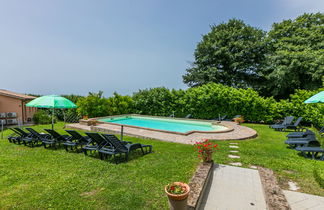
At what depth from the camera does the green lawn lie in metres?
3.28

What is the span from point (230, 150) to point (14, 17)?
1585 centimetres

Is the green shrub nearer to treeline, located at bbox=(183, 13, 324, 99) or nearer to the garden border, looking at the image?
the garden border

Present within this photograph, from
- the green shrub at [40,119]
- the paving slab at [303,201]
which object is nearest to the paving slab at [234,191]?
the paving slab at [303,201]

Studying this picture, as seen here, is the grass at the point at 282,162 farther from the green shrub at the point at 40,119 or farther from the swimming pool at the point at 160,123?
the green shrub at the point at 40,119

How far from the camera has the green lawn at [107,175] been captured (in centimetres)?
328

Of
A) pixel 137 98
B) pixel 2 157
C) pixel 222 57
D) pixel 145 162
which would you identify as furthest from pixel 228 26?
pixel 2 157

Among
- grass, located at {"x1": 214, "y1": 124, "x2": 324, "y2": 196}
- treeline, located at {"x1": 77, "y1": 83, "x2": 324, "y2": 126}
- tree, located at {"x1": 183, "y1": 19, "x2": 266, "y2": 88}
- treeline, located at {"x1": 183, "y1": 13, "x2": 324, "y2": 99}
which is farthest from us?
tree, located at {"x1": 183, "y1": 19, "x2": 266, "y2": 88}

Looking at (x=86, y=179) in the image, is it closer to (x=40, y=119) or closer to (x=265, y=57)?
(x=40, y=119)

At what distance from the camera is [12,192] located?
3.58 meters

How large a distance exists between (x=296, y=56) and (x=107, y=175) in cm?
2170

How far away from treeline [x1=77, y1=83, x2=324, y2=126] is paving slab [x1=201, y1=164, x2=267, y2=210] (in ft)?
37.0

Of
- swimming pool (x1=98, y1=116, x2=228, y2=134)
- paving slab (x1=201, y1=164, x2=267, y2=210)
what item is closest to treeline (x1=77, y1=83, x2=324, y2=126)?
swimming pool (x1=98, y1=116, x2=228, y2=134)

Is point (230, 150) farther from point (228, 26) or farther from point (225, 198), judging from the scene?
point (228, 26)

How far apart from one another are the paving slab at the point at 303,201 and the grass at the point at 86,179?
224 cm
